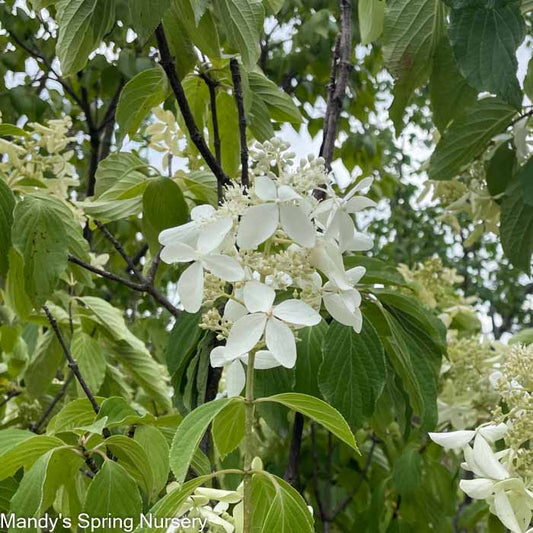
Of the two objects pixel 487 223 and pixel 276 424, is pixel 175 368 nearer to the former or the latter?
pixel 276 424

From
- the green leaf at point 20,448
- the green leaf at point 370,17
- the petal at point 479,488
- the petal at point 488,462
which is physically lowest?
the petal at point 479,488

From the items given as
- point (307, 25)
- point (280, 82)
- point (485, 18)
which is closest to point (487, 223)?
point (485, 18)

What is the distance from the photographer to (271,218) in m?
0.71

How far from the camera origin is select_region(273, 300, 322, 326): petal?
0.71 meters

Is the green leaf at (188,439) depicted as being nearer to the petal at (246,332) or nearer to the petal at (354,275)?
the petal at (246,332)

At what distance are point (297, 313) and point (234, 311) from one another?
0.07 meters

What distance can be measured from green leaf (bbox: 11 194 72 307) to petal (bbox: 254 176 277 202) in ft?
1.90

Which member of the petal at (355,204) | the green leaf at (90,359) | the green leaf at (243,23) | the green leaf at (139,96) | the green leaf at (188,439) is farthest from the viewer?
the green leaf at (90,359)

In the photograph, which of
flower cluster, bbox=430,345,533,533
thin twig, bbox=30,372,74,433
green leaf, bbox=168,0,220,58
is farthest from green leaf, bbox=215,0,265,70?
thin twig, bbox=30,372,74,433

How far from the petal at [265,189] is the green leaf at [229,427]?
196 millimetres

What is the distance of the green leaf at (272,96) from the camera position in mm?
1403

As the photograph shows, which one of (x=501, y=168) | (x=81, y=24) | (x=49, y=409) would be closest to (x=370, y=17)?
(x=501, y=168)

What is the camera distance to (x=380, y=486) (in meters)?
2.04

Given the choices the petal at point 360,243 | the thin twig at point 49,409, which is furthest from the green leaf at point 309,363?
the thin twig at point 49,409
